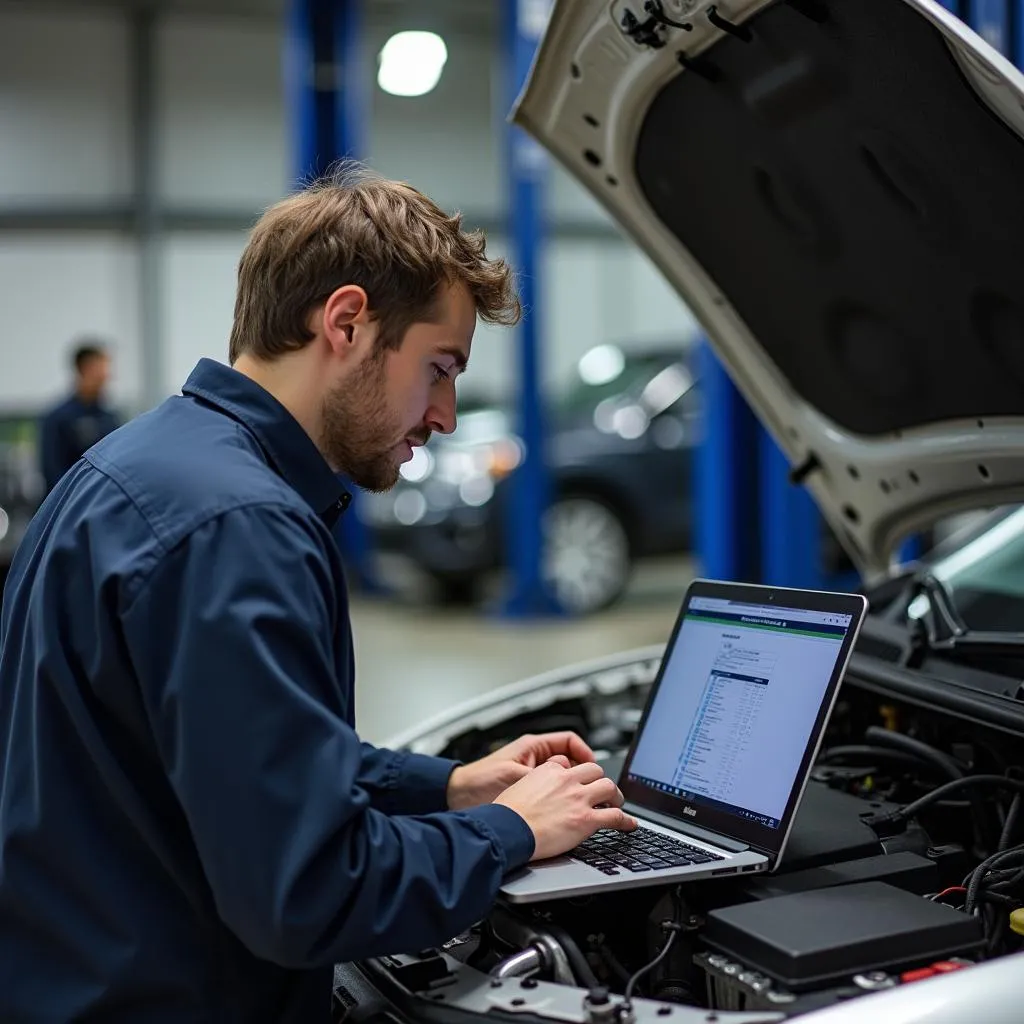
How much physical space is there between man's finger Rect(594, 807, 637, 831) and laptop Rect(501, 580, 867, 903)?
0.13ft

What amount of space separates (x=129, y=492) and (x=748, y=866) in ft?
2.75

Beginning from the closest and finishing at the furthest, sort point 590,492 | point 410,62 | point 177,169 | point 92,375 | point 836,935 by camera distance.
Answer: point 836,935, point 92,375, point 590,492, point 410,62, point 177,169

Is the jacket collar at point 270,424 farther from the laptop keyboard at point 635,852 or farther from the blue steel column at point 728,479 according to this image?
the blue steel column at point 728,479

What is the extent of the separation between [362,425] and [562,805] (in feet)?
1.63

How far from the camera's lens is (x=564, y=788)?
5.10 feet

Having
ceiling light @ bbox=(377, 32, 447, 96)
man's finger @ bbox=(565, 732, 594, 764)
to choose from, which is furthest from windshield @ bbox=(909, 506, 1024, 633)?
ceiling light @ bbox=(377, 32, 447, 96)

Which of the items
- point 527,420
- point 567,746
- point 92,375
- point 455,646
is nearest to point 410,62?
point 527,420

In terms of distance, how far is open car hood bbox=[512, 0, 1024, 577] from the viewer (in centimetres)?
173

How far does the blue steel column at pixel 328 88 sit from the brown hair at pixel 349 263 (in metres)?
7.62

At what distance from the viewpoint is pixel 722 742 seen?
1.75 meters

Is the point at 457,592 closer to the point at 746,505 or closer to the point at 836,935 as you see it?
the point at 746,505

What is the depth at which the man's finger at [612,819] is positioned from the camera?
1538 mm

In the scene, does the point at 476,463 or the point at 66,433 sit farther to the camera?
the point at 476,463

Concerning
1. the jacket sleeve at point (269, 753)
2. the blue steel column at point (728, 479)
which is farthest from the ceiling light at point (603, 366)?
the jacket sleeve at point (269, 753)
